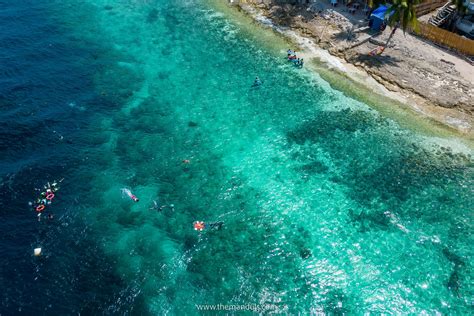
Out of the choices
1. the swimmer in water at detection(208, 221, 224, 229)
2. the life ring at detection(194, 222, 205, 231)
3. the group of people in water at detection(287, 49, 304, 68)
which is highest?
the group of people in water at detection(287, 49, 304, 68)

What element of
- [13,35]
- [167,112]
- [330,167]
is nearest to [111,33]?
[13,35]

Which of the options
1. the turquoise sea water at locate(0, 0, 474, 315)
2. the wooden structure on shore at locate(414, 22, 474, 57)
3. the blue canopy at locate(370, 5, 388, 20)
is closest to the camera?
the turquoise sea water at locate(0, 0, 474, 315)

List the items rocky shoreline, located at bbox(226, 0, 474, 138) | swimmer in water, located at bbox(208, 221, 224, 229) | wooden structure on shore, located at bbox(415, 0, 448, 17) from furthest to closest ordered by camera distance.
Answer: wooden structure on shore, located at bbox(415, 0, 448, 17)
rocky shoreline, located at bbox(226, 0, 474, 138)
swimmer in water, located at bbox(208, 221, 224, 229)

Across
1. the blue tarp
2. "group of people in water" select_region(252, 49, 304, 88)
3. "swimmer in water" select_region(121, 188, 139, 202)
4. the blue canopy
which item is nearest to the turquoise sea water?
"swimmer in water" select_region(121, 188, 139, 202)

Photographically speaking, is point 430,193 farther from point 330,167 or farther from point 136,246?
point 136,246

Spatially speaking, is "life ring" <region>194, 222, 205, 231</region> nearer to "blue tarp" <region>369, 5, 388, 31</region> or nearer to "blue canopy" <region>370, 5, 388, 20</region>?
"blue tarp" <region>369, 5, 388, 31</region>

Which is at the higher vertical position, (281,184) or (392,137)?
(392,137)

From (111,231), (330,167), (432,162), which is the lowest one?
(111,231)

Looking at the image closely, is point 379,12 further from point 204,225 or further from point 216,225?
point 204,225
